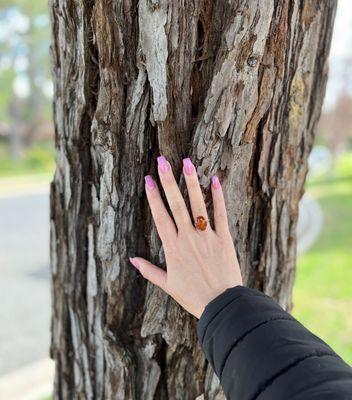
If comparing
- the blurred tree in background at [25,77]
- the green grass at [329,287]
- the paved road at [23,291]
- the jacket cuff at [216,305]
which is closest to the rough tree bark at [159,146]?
the jacket cuff at [216,305]

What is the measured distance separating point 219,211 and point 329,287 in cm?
416

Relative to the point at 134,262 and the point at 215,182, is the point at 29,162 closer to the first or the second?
the point at 134,262


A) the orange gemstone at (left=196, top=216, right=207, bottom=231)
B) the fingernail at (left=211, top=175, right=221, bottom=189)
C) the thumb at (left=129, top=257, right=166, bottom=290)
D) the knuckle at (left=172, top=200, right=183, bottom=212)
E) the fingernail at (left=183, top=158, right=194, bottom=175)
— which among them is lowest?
the thumb at (left=129, top=257, right=166, bottom=290)

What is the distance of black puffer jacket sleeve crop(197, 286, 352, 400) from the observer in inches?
32.1

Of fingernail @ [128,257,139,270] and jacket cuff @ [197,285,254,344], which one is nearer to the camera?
→ jacket cuff @ [197,285,254,344]

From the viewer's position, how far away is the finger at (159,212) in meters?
1.10

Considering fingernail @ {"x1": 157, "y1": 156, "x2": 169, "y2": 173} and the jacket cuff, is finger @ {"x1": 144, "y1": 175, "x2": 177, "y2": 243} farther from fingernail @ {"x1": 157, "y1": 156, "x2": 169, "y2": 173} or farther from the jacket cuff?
the jacket cuff


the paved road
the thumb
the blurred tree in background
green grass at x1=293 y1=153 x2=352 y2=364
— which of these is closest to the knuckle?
the thumb

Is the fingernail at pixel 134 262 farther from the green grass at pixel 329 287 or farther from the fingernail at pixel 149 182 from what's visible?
the green grass at pixel 329 287

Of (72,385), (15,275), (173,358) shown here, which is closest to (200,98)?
(173,358)

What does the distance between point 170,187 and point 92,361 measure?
634mm

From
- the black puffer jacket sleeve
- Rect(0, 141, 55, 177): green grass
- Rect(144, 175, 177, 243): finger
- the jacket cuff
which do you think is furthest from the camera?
Rect(0, 141, 55, 177): green grass

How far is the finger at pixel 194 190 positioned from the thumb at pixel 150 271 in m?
0.18

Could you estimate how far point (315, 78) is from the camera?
4.24ft
